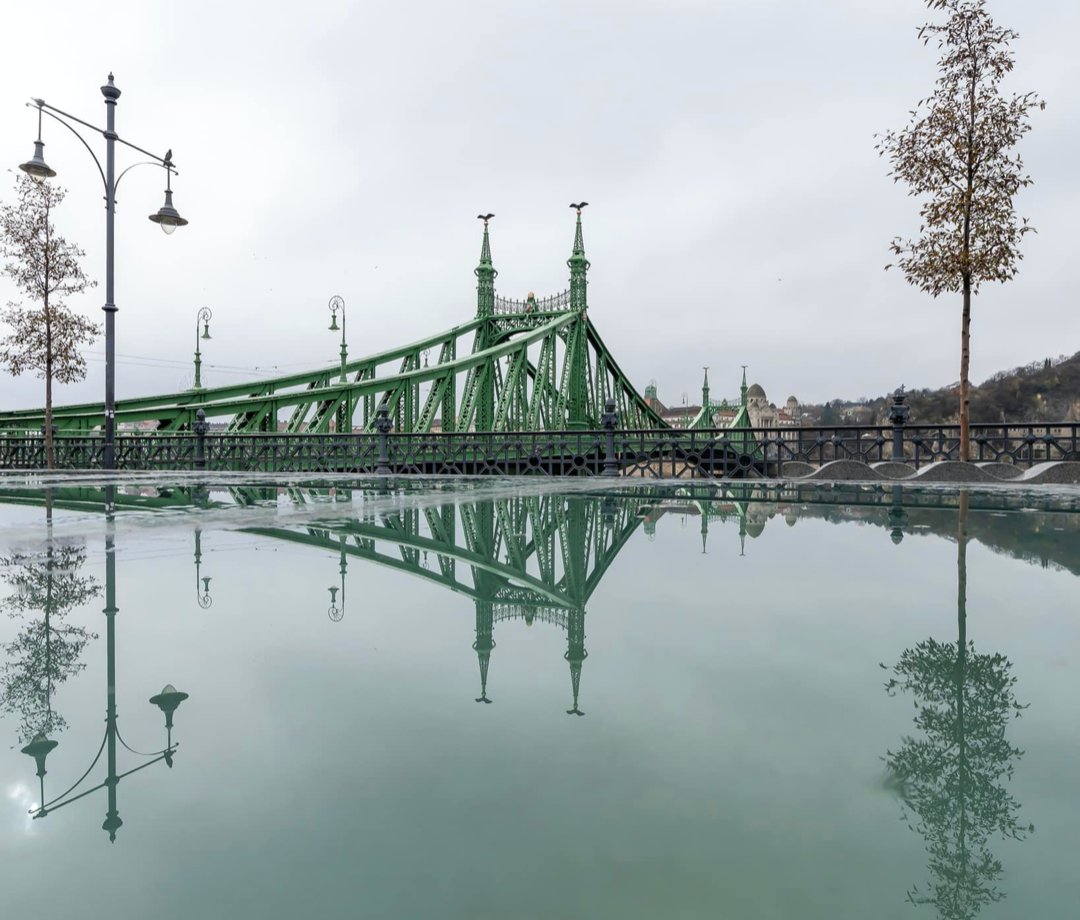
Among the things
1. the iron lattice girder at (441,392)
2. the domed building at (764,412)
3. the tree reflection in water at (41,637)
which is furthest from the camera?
the domed building at (764,412)

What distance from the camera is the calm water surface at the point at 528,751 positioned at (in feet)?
4.23

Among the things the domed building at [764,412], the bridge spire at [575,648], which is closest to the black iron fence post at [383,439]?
the bridge spire at [575,648]

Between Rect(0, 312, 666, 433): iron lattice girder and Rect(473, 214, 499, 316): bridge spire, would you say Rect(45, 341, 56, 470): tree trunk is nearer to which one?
Rect(0, 312, 666, 433): iron lattice girder

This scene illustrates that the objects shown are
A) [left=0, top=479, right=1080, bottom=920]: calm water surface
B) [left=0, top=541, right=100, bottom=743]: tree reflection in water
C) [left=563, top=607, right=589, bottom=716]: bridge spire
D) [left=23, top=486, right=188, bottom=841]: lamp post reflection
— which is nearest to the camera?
[left=0, top=479, right=1080, bottom=920]: calm water surface

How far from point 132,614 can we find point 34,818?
1873 mm

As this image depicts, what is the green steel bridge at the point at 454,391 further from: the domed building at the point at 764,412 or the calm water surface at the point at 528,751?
the domed building at the point at 764,412

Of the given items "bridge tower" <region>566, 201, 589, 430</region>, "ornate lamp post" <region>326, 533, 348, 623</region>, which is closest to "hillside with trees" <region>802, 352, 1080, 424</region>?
"bridge tower" <region>566, 201, 589, 430</region>

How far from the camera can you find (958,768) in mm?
1757

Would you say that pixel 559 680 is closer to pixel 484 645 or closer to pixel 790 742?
pixel 484 645

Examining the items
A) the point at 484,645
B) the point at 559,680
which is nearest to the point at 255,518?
the point at 484,645

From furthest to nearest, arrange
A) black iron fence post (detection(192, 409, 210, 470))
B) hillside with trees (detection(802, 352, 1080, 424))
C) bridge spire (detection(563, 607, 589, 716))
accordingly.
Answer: hillside with trees (detection(802, 352, 1080, 424))
black iron fence post (detection(192, 409, 210, 470))
bridge spire (detection(563, 607, 589, 716))

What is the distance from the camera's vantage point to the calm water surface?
50.7 inches

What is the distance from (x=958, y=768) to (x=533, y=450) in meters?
13.5

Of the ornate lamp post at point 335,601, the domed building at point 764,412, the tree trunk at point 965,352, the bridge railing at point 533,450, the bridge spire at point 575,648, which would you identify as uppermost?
the domed building at point 764,412
